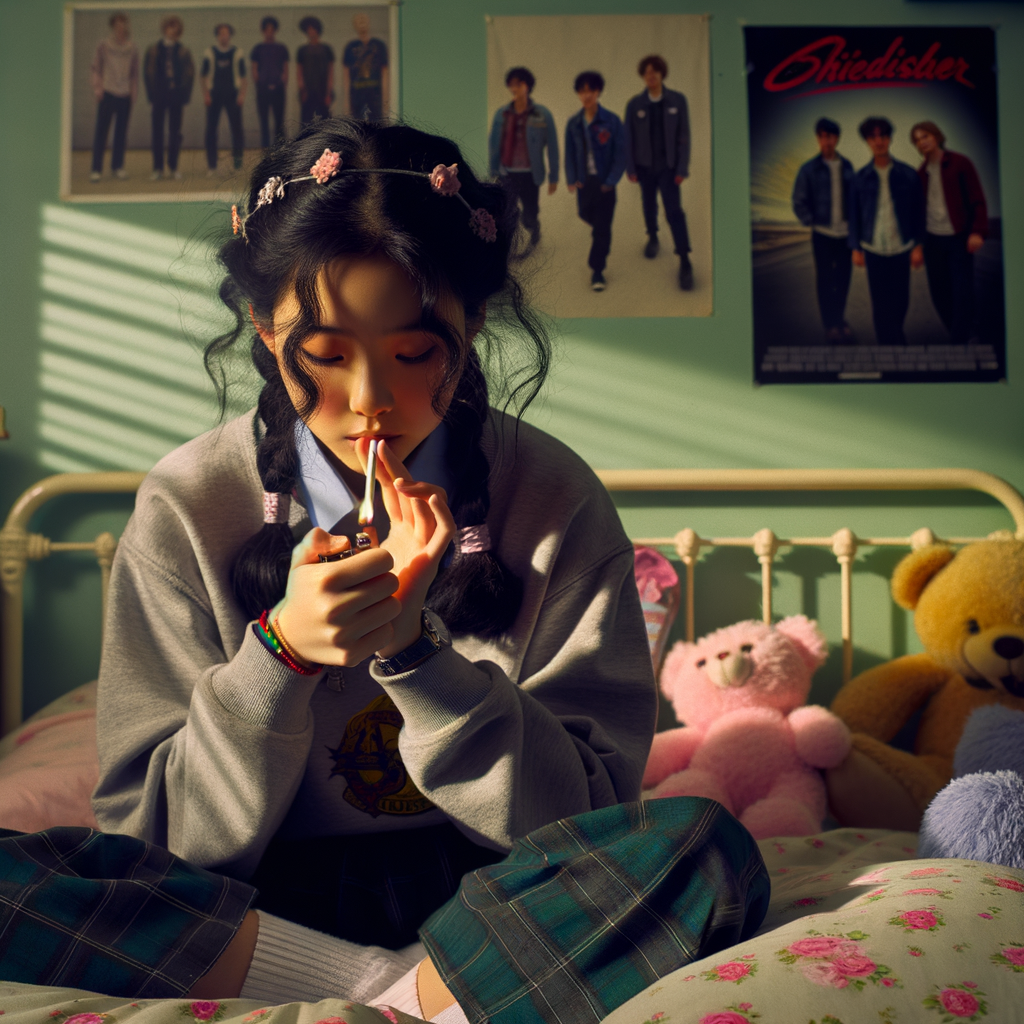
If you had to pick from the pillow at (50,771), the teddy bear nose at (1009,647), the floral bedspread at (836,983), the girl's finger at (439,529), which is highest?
the girl's finger at (439,529)

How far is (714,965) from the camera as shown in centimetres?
58

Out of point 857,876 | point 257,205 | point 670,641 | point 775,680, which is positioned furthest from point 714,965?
point 670,641

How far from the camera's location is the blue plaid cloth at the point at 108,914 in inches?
25.3

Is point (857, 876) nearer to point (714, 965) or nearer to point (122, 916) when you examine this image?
point (714, 965)

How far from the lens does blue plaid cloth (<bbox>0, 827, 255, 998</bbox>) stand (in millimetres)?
643

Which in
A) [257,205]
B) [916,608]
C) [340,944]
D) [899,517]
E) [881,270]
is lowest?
[340,944]

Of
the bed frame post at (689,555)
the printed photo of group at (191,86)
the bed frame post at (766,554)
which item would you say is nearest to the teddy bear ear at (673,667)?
the bed frame post at (689,555)

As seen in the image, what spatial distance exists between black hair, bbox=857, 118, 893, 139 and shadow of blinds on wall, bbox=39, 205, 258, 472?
136 cm

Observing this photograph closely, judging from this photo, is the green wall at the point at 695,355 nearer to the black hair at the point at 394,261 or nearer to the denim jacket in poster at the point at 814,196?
the denim jacket in poster at the point at 814,196

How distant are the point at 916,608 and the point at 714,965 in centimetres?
124

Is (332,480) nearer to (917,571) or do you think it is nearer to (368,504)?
(368,504)

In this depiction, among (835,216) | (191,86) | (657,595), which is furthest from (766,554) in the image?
(191,86)

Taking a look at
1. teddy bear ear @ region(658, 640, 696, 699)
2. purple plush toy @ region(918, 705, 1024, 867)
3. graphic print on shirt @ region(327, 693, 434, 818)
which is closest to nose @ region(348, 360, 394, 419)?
graphic print on shirt @ region(327, 693, 434, 818)

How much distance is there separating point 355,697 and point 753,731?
79cm
